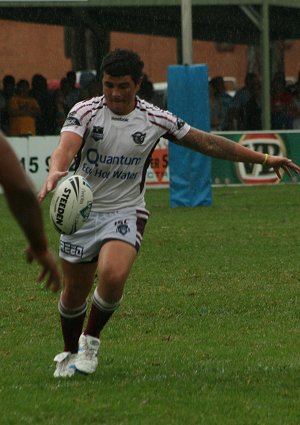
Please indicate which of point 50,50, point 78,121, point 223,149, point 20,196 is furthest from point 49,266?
point 50,50

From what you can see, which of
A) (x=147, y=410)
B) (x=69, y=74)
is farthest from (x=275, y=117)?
(x=147, y=410)

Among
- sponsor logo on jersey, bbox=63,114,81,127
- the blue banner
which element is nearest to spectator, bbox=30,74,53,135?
the blue banner

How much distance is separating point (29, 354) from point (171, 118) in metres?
1.92

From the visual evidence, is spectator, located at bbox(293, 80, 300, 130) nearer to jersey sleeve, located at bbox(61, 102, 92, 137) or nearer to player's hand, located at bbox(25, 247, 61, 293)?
jersey sleeve, located at bbox(61, 102, 92, 137)

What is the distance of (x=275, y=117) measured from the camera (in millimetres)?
29031

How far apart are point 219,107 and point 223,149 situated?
19901 mm

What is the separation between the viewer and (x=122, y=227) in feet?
26.2

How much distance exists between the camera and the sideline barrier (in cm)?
2523

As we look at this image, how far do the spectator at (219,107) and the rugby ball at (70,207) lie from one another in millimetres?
20545

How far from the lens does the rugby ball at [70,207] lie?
7492 millimetres

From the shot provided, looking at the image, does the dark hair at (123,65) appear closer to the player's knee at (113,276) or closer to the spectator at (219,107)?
the player's knee at (113,276)

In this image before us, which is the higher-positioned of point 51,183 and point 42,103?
point 51,183

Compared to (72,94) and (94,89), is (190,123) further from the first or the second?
(72,94)

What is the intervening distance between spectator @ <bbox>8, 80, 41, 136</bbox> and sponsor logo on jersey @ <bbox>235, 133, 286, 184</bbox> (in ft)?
13.8
